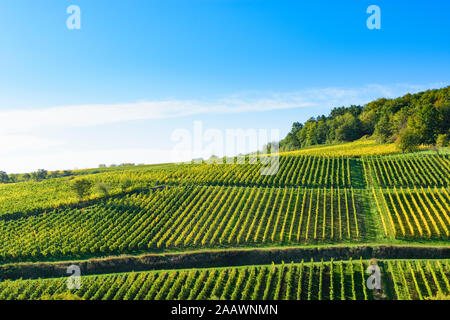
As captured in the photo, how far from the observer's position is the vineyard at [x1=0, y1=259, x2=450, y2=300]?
2292 cm

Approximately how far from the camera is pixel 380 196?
3916 centimetres

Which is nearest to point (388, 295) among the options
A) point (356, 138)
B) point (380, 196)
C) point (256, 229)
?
point (256, 229)

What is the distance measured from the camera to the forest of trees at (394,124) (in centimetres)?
6419

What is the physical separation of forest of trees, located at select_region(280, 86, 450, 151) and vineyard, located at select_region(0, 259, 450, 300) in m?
43.8

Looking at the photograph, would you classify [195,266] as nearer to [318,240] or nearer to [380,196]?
[318,240]

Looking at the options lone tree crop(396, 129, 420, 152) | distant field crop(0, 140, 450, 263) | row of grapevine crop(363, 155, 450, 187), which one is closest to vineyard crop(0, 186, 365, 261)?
distant field crop(0, 140, 450, 263)

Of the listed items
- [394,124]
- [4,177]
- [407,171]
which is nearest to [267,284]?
[407,171]

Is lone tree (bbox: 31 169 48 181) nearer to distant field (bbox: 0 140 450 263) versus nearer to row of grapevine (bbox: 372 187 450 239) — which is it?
distant field (bbox: 0 140 450 263)

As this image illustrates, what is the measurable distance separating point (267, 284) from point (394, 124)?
7033 cm

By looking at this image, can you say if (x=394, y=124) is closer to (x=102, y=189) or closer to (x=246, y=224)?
(x=246, y=224)

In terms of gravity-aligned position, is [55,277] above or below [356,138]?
below

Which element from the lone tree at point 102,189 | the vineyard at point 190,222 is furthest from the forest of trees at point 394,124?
the lone tree at point 102,189
